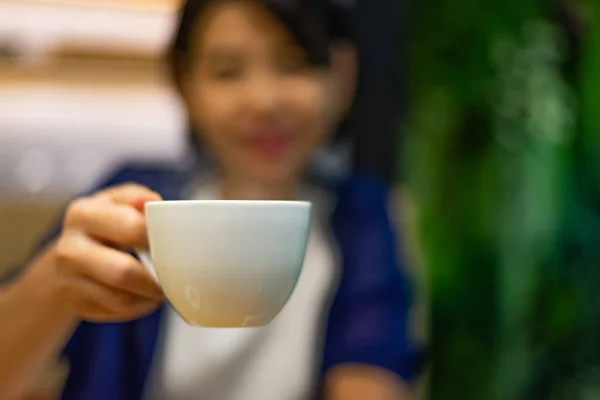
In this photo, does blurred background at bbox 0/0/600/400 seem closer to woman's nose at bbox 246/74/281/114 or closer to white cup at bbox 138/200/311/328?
woman's nose at bbox 246/74/281/114

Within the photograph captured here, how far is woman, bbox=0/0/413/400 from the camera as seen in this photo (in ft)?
1.40

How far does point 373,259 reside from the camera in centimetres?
58

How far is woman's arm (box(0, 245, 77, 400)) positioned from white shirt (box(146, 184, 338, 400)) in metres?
0.07

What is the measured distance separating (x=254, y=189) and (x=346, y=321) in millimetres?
132

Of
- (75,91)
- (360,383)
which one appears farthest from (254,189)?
(75,91)

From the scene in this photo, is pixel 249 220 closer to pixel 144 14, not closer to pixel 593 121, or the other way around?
pixel 144 14

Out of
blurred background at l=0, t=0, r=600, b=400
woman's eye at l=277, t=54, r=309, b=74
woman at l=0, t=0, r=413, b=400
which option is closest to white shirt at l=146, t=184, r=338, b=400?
woman at l=0, t=0, r=413, b=400

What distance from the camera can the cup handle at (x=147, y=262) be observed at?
352 mm

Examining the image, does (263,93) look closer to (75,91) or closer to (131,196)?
(131,196)

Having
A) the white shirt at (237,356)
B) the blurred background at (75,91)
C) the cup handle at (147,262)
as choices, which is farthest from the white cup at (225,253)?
the blurred background at (75,91)

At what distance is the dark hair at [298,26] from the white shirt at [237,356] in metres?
0.10

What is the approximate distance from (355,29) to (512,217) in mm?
323

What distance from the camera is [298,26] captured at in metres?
0.50

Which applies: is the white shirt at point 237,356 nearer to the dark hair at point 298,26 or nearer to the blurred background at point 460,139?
the dark hair at point 298,26
